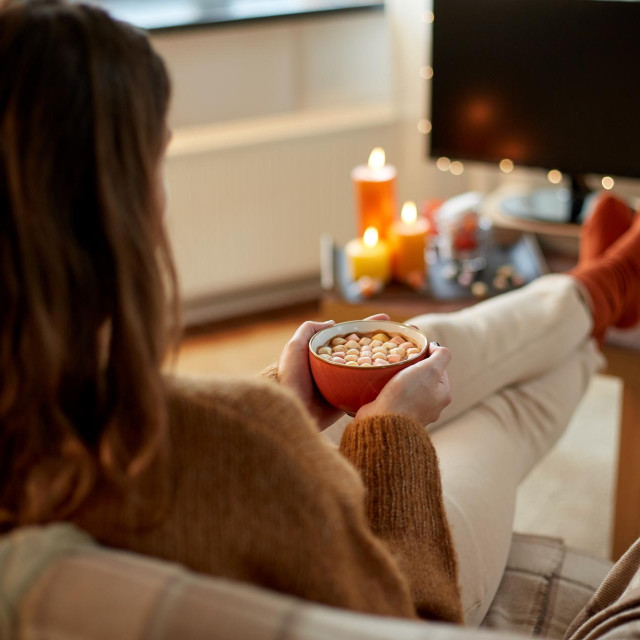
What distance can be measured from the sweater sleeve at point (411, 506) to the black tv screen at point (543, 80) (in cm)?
125

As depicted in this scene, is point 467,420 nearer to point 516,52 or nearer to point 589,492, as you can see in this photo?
point 589,492

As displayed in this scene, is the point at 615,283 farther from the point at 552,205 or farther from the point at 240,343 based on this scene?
the point at 240,343

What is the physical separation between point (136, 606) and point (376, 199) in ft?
4.41

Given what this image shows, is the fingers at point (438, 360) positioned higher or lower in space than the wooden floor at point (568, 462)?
higher

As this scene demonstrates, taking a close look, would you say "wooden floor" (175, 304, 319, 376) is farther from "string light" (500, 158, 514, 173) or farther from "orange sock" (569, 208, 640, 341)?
"orange sock" (569, 208, 640, 341)

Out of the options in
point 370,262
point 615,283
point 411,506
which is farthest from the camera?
point 370,262

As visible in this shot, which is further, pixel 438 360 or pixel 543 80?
pixel 543 80

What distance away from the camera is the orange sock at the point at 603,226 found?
179 centimetres

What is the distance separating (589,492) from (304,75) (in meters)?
1.51

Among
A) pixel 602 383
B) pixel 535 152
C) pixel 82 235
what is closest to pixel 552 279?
pixel 535 152

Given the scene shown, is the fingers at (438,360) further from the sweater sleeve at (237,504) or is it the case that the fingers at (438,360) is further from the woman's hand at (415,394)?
the sweater sleeve at (237,504)

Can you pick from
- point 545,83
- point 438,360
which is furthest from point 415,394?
point 545,83

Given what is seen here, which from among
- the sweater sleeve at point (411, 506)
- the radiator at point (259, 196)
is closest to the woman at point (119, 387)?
the sweater sleeve at point (411, 506)

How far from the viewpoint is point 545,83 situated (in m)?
1.94
